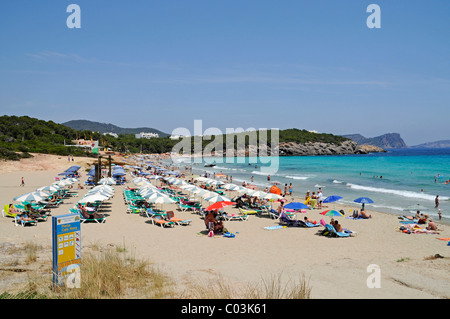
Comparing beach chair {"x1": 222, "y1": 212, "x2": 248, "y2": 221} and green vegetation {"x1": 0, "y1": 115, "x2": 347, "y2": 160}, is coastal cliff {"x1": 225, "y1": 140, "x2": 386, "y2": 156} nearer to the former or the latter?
green vegetation {"x1": 0, "y1": 115, "x2": 347, "y2": 160}

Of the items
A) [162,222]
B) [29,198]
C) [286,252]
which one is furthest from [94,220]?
[286,252]

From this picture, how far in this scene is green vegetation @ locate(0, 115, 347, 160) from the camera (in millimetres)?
51562

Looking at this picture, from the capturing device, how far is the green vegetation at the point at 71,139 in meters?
51.6

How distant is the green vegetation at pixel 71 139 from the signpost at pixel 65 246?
40784 millimetres

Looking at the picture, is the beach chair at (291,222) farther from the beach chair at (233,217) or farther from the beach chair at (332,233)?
the beach chair at (233,217)

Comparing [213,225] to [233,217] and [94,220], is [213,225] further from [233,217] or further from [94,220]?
[94,220]

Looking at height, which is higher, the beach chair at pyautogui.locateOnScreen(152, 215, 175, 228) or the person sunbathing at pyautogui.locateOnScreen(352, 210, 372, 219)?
the beach chair at pyautogui.locateOnScreen(152, 215, 175, 228)

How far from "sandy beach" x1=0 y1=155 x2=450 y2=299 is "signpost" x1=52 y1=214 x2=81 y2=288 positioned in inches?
39.7

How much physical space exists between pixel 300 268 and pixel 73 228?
18.3ft

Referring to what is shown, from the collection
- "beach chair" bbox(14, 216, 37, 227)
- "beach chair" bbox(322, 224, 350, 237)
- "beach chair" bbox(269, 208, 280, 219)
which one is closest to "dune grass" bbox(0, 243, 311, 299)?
"beach chair" bbox(322, 224, 350, 237)

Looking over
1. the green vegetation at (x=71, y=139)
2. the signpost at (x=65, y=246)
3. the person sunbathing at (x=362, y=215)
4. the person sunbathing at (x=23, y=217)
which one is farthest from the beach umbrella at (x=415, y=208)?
the green vegetation at (x=71, y=139)

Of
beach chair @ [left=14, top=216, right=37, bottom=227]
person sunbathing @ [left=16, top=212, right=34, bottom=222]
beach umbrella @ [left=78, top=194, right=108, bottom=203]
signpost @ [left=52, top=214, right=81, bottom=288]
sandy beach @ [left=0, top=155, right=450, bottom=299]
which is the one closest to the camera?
signpost @ [left=52, top=214, right=81, bottom=288]

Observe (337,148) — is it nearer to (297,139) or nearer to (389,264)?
(297,139)

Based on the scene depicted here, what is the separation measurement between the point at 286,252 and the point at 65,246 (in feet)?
22.7
